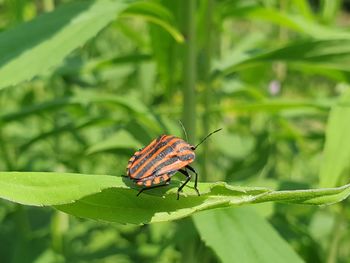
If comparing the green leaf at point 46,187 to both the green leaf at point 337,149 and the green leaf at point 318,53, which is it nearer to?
the green leaf at point 337,149

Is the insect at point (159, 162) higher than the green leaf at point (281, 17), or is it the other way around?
the insect at point (159, 162)

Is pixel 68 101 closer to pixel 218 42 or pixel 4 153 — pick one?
pixel 4 153

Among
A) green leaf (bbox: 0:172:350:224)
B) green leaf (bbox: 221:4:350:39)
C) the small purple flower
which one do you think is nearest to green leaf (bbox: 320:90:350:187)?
green leaf (bbox: 221:4:350:39)

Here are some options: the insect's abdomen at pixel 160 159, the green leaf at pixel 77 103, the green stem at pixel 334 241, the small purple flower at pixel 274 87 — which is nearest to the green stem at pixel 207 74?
the green leaf at pixel 77 103

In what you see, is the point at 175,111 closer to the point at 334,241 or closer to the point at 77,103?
the point at 77,103

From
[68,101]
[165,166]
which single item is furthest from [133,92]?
[165,166]

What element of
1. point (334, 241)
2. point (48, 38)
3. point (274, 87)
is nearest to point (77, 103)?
point (48, 38)
